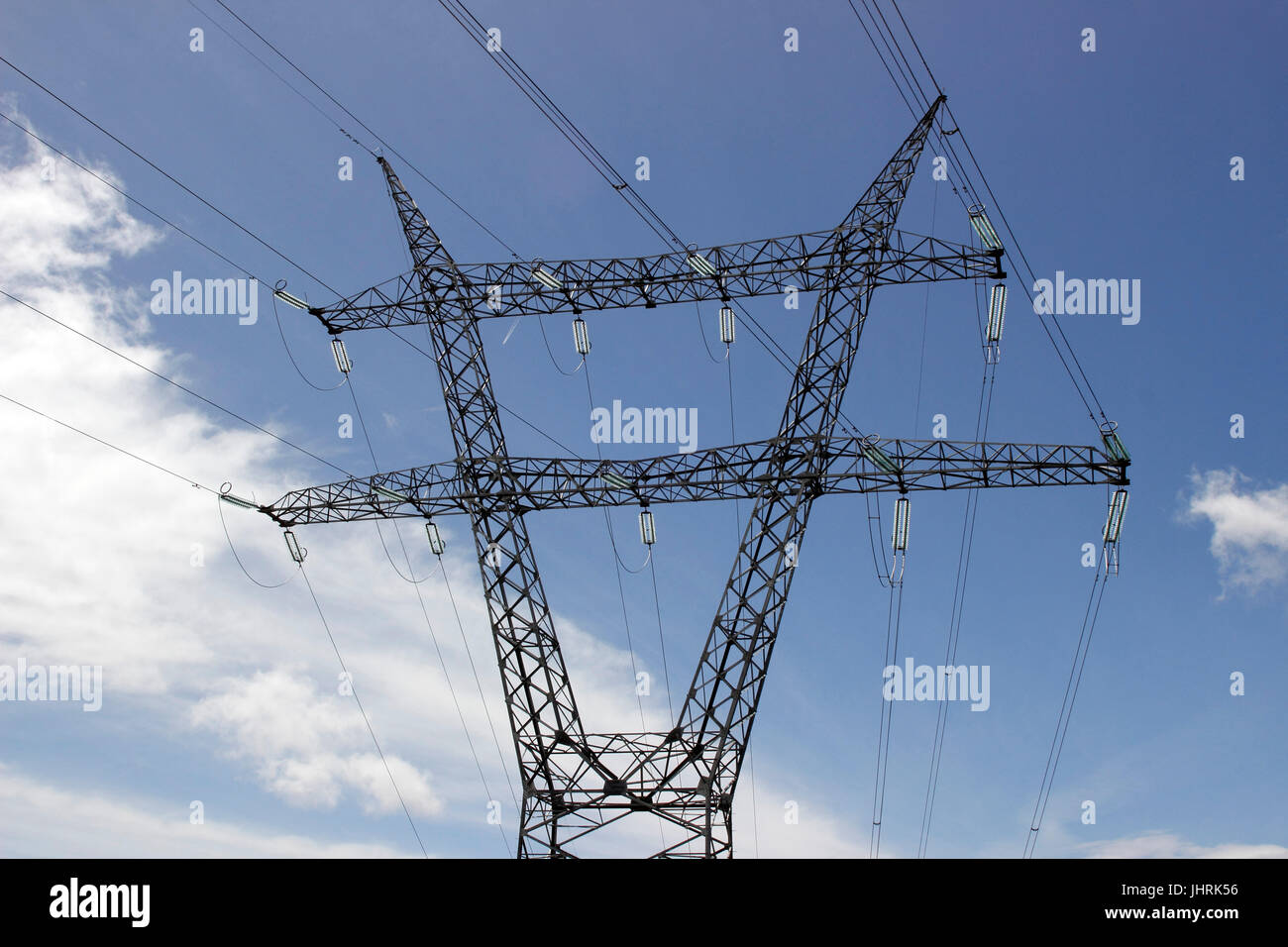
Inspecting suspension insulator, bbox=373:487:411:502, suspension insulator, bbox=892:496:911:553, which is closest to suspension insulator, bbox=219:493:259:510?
suspension insulator, bbox=373:487:411:502

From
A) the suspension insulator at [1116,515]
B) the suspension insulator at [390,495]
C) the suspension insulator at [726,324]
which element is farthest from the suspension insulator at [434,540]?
the suspension insulator at [1116,515]

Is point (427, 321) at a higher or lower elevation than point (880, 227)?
lower

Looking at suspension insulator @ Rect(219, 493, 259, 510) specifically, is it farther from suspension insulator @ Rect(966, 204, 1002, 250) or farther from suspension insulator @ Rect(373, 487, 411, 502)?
suspension insulator @ Rect(966, 204, 1002, 250)

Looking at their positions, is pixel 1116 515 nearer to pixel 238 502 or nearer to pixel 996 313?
pixel 996 313
